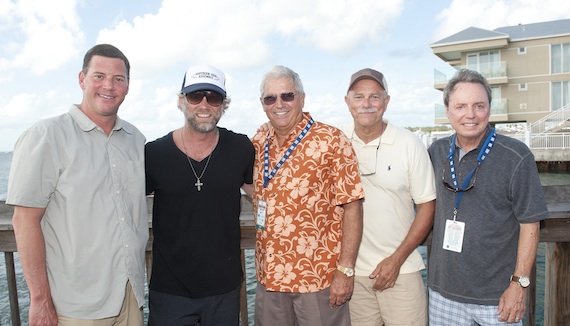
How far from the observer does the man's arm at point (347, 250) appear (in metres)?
2.87

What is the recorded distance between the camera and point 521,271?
2623 mm

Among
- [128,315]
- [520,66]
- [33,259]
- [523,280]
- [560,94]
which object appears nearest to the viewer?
[33,259]

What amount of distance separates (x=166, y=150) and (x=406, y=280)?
194cm

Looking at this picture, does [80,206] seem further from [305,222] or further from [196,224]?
[305,222]

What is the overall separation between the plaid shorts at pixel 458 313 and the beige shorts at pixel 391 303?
0.14 metres

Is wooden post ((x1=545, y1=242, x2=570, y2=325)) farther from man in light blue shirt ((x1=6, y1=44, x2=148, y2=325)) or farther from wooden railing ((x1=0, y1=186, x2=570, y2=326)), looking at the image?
man in light blue shirt ((x1=6, y1=44, x2=148, y2=325))

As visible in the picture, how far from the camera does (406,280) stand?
3.12 metres

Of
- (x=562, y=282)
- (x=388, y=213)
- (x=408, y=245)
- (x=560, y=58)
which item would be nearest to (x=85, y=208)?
(x=388, y=213)

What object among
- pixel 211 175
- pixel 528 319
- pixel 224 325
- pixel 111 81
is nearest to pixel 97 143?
pixel 111 81

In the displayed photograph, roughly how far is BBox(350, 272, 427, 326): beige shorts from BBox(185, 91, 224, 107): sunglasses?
5.41ft

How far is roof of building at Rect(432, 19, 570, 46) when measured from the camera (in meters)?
37.8

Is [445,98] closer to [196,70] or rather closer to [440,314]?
[440,314]

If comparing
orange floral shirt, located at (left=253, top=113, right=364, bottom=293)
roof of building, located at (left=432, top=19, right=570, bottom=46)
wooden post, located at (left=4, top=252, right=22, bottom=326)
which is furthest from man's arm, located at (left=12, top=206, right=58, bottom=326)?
roof of building, located at (left=432, top=19, right=570, bottom=46)

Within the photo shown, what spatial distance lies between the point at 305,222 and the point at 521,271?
1339mm
